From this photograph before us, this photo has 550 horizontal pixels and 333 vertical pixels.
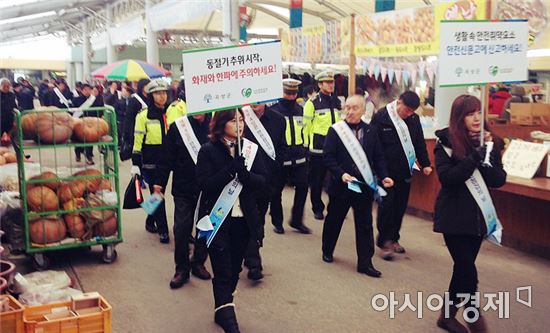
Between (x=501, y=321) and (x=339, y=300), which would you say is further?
(x=339, y=300)

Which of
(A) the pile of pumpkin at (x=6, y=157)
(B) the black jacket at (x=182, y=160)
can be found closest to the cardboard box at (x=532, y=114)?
(B) the black jacket at (x=182, y=160)

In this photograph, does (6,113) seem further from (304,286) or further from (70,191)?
(304,286)

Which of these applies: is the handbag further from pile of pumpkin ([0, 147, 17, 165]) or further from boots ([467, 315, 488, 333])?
boots ([467, 315, 488, 333])

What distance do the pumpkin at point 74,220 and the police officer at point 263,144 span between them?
5.27 ft

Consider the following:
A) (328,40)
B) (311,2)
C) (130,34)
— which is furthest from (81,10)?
(328,40)

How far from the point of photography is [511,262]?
20.2ft

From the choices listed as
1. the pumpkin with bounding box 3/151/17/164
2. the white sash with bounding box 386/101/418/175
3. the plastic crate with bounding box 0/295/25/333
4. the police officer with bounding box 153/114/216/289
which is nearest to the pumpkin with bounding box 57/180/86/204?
the police officer with bounding box 153/114/216/289

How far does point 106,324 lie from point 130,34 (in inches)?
856

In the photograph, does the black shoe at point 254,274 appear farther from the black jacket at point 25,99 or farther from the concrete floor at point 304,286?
the black jacket at point 25,99

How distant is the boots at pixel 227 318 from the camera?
13.5 ft

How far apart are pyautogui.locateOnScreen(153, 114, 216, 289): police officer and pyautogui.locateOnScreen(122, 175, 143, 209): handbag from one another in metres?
0.85

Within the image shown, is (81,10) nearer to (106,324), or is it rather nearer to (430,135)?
(430,135)

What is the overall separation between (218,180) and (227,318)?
36.6 inches

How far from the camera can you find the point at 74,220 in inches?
226
